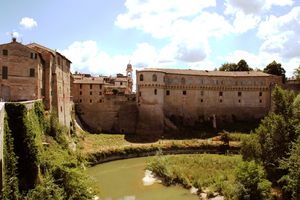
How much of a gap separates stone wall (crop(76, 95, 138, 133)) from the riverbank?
3670 mm

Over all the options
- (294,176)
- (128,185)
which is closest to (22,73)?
(128,185)

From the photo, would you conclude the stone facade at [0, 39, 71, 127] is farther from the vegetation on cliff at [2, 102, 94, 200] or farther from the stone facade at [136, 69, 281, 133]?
the stone facade at [136, 69, 281, 133]

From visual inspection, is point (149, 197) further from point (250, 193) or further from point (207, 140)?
point (207, 140)

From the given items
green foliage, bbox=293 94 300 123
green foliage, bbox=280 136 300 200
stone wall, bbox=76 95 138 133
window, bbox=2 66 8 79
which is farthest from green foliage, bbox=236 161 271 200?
stone wall, bbox=76 95 138 133

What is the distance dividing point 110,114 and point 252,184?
36429mm

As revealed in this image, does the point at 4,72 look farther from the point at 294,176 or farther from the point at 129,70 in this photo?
the point at 129,70

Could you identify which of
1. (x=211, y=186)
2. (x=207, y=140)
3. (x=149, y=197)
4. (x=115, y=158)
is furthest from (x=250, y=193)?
(x=207, y=140)

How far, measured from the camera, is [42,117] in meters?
30.9

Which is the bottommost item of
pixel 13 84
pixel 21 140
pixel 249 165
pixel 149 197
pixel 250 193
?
pixel 149 197

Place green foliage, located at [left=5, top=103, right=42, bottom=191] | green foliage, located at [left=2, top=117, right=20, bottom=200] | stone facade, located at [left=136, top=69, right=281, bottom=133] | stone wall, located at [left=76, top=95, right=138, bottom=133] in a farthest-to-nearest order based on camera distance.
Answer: stone facade, located at [left=136, top=69, right=281, bottom=133], stone wall, located at [left=76, top=95, right=138, bottom=133], green foliage, located at [left=5, top=103, right=42, bottom=191], green foliage, located at [left=2, top=117, right=20, bottom=200]

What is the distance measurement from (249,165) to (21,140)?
48.9 ft

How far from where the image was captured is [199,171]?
1403 inches

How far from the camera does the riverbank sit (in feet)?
143

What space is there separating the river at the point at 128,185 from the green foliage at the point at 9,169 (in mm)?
11002
